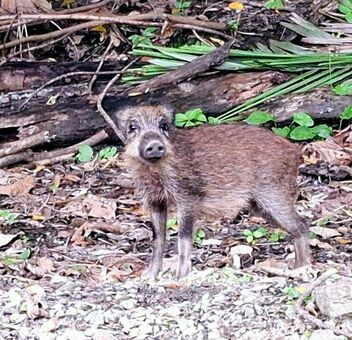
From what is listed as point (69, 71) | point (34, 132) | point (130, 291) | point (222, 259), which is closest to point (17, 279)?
point (130, 291)

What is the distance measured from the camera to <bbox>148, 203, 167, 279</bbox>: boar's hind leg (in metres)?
7.32

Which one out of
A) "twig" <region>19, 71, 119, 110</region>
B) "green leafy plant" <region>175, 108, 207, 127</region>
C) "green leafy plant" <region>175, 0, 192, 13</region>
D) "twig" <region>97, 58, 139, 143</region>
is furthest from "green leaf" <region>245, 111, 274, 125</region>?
"green leafy plant" <region>175, 0, 192, 13</region>

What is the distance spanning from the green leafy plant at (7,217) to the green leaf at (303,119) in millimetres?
2774

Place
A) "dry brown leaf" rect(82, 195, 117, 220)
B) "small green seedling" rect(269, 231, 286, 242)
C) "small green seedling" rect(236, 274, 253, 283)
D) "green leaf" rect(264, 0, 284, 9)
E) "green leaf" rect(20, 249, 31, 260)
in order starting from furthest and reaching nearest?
"green leaf" rect(264, 0, 284, 9) < "dry brown leaf" rect(82, 195, 117, 220) < "small green seedling" rect(269, 231, 286, 242) < "green leaf" rect(20, 249, 31, 260) < "small green seedling" rect(236, 274, 253, 283)

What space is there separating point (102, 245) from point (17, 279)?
121cm

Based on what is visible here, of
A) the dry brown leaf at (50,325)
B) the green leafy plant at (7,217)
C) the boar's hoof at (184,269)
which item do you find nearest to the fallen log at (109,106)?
the green leafy plant at (7,217)

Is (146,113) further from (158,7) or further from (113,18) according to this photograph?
(158,7)

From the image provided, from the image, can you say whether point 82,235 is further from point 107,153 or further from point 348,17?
point 348,17

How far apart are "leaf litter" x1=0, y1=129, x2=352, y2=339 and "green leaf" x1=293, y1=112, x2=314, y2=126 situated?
0.63 ft

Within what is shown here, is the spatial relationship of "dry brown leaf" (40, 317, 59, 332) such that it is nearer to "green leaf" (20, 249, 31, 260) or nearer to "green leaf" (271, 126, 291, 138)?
"green leaf" (20, 249, 31, 260)

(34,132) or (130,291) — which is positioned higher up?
(130,291)

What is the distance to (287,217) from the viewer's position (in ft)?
24.9

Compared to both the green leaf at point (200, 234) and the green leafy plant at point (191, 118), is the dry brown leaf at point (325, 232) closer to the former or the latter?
the green leaf at point (200, 234)

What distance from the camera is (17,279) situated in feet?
23.3
